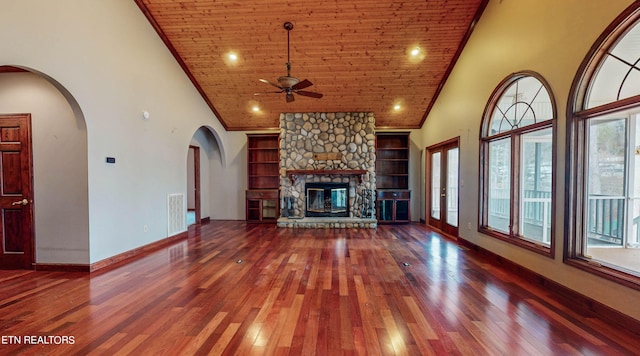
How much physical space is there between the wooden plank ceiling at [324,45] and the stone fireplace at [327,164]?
21.6 inches

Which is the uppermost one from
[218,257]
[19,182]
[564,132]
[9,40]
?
[9,40]

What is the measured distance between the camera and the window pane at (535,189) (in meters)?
3.62

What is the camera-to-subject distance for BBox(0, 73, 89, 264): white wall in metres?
3.68

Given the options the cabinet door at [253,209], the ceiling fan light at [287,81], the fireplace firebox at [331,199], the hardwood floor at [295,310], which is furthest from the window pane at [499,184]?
the cabinet door at [253,209]

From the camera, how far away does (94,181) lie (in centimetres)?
376

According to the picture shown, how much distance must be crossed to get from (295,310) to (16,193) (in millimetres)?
4247

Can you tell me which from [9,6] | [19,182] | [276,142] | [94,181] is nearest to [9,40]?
[9,6]

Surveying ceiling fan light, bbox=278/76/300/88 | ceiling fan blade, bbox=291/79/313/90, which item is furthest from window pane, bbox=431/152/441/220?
Result: ceiling fan light, bbox=278/76/300/88

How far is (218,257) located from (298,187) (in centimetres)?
335

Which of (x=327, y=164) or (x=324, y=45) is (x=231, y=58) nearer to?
(x=324, y=45)

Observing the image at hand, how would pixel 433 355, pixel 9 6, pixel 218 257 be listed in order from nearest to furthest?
pixel 433 355, pixel 9 6, pixel 218 257

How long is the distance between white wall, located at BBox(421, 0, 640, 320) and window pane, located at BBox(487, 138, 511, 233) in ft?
0.83

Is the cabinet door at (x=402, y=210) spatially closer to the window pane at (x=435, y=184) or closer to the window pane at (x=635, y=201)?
the window pane at (x=435, y=184)

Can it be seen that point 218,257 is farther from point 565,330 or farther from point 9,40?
point 565,330
